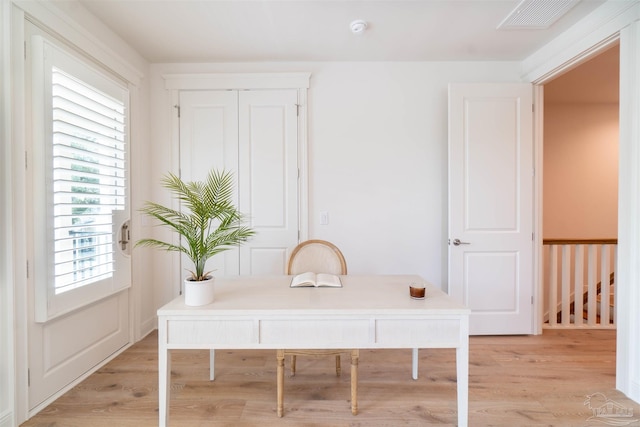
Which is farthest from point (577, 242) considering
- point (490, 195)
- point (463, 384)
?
point (463, 384)

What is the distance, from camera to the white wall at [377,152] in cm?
283

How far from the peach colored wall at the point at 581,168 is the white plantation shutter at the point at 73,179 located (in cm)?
511

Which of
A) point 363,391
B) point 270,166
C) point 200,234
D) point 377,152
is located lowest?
point 363,391

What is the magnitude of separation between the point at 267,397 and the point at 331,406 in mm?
415

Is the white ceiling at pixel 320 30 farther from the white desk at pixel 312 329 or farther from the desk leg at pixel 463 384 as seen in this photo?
the desk leg at pixel 463 384

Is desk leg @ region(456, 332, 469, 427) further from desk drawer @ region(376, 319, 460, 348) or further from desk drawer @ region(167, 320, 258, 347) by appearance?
desk drawer @ region(167, 320, 258, 347)

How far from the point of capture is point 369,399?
1.83 meters

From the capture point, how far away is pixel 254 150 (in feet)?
9.25

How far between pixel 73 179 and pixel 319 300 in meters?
1.79

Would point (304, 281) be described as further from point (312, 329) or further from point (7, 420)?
point (7, 420)

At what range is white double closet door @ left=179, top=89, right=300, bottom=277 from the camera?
2809mm

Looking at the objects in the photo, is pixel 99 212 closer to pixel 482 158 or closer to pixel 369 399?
pixel 369 399

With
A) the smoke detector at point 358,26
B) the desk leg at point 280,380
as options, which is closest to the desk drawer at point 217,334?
the desk leg at point 280,380

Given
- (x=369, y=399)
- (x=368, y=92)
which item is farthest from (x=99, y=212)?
(x=368, y=92)
